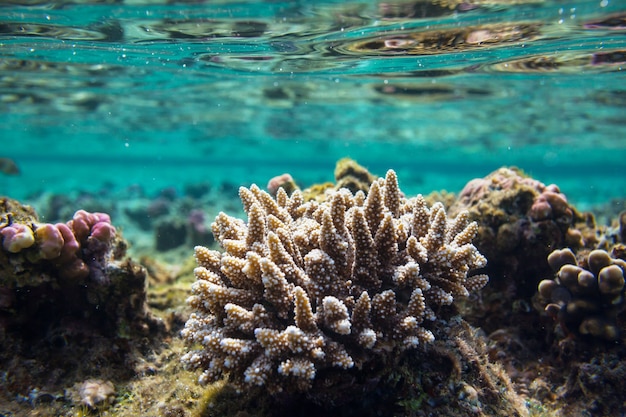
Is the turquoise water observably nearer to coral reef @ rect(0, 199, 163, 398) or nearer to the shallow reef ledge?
coral reef @ rect(0, 199, 163, 398)

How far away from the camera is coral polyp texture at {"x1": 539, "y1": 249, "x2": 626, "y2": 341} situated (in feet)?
15.5

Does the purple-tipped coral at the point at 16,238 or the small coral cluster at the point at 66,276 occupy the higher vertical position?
the purple-tipped coral at the point at 16,238

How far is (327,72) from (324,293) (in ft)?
43.9

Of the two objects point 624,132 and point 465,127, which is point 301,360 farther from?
point 624,132

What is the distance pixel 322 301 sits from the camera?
333 cm

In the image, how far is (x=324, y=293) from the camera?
3412 millimetres

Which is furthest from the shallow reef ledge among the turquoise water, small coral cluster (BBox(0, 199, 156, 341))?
the turquoise water

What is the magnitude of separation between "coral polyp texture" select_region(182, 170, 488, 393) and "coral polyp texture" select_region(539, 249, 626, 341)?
1.98 metres

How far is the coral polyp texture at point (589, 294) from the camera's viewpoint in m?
4.72

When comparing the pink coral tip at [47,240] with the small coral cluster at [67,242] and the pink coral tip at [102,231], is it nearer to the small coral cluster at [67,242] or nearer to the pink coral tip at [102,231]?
the small coral cluster at [67,242]

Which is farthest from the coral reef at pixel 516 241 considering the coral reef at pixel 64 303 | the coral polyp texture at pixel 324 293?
the coral reef at pixel 64 303

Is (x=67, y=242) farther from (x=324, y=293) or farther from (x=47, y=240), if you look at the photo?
(x=324, y=293)

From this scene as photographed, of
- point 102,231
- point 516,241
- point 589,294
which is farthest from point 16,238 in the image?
point 589,294

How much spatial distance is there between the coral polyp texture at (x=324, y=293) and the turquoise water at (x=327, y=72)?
22.9ft
